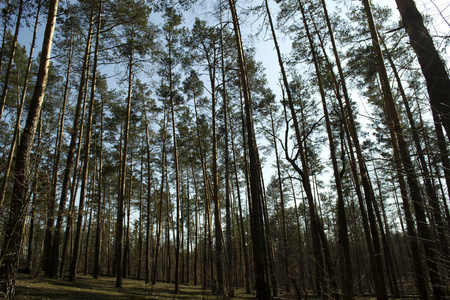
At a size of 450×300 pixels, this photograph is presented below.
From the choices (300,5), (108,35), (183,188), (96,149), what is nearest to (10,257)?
(108,35)

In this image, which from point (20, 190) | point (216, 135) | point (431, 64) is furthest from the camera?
point (216, 135)

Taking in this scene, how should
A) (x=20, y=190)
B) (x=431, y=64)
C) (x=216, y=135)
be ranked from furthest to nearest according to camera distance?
(x=216, y=135)
(x=20, y=190)
(x=431, y=64)

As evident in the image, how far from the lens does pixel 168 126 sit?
16.4 meters

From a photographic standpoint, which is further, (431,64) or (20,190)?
(20,190)

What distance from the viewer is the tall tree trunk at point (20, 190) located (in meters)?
4.05

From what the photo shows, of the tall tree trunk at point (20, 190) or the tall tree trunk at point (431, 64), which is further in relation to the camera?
the tall tree trunk at point (20, 190)

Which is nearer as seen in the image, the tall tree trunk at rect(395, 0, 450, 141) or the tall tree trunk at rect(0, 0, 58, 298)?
the tall tree trunk at rect(395, 0, 450, 141)

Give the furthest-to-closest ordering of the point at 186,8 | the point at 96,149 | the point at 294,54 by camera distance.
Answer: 1. the point at 96,149
2. the point at 294,54
3. the point at 186,8

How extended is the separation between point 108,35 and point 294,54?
25.8 feet

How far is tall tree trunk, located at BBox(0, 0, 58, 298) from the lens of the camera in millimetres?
4047

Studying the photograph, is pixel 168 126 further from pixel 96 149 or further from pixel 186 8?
pixel 186 8

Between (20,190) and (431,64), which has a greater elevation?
(431,64)

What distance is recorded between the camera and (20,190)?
4.61 metres

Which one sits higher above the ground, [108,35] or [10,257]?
[108,35]
